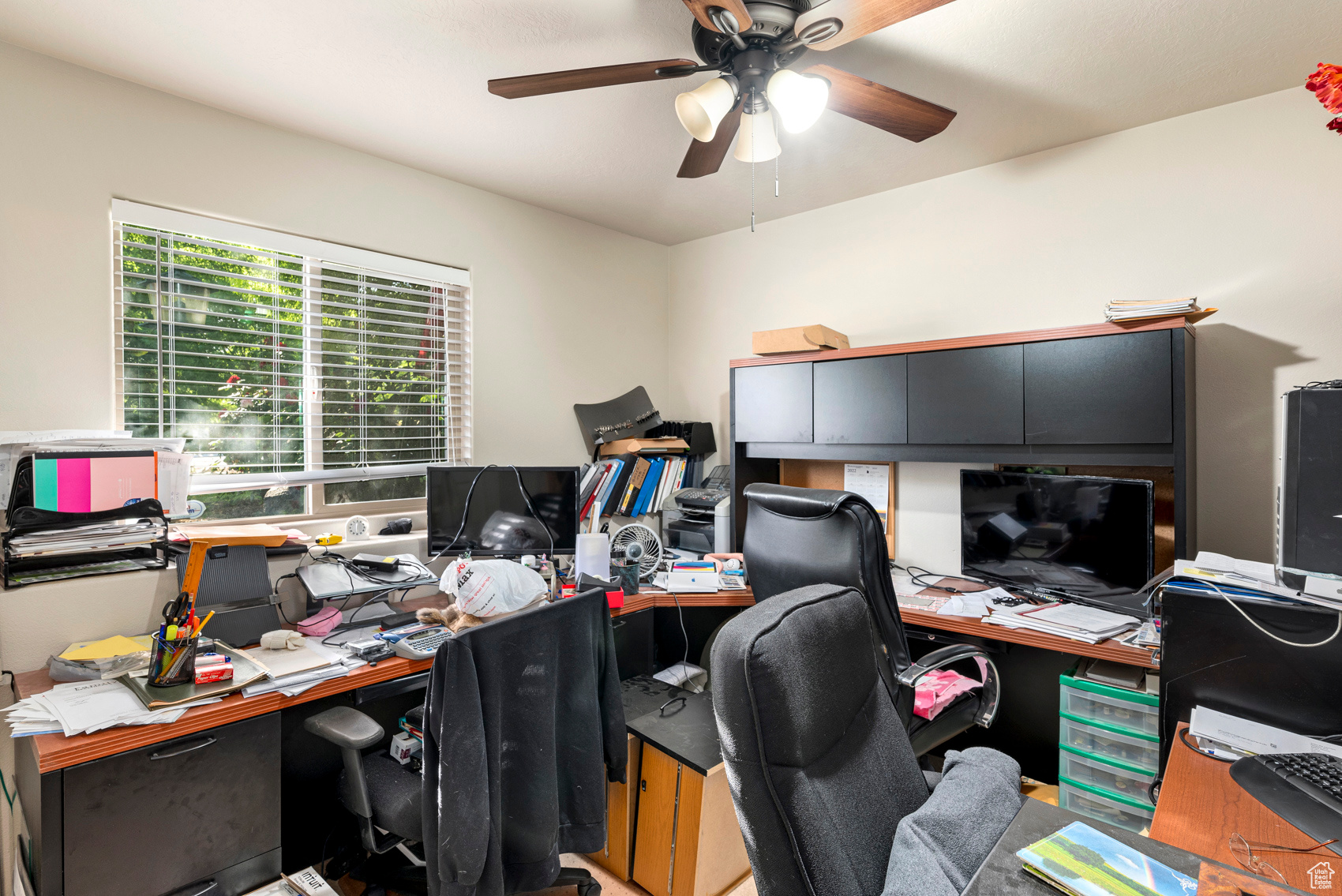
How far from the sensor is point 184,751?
4.72 ft

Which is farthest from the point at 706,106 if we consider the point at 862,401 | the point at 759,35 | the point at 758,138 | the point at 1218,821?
the point at 1218,821

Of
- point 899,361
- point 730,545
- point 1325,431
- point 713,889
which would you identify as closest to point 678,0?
point 899,361

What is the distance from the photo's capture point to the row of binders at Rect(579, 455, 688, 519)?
3049mm

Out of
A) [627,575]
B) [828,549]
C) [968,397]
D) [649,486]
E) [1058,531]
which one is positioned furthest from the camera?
[649,486]

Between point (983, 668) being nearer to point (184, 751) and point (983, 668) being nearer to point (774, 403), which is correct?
point (774, 403)

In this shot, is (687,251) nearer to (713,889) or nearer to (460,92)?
(460,92)

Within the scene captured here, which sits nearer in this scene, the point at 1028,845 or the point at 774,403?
the point at 1028,845

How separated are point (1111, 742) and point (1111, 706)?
Result: 0.38 ft

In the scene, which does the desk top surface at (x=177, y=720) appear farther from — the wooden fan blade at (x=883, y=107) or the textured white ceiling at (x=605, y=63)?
the wooden fan blade at (x=883, y=107)

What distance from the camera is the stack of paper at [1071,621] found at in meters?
1.97

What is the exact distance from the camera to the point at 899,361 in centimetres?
262

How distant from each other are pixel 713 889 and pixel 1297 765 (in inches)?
56.9

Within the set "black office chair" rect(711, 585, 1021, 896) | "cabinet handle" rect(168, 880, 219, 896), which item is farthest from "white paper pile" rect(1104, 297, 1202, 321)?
"cabinet handle" rect(168, 880, 219, 896)

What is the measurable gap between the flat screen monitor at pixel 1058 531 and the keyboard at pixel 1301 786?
1.03m
